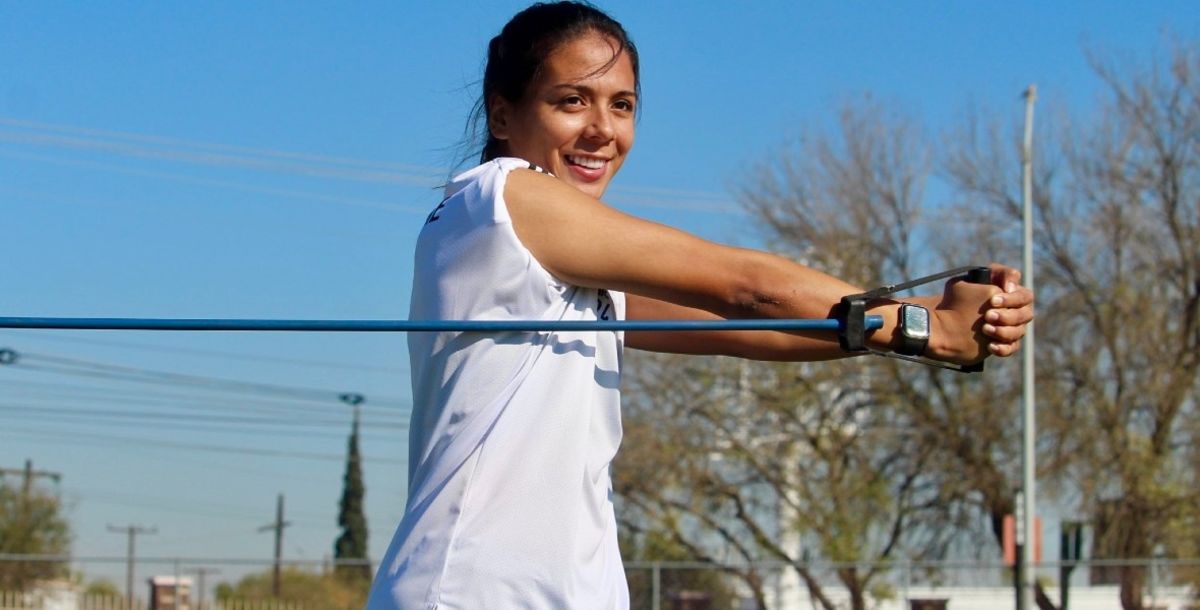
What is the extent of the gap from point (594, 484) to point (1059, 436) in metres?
25.3

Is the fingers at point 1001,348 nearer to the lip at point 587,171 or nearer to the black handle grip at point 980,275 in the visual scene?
the black handle grip at point 980,275

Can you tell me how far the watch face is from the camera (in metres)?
2.37

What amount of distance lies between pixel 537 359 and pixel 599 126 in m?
0.51

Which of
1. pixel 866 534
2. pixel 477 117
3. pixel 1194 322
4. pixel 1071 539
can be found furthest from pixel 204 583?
pixel 477 117

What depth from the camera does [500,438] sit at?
2279 millimetres

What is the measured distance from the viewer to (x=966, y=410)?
89.3 ft

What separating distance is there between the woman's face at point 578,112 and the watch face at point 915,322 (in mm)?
608

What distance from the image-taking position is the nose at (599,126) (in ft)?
8.79

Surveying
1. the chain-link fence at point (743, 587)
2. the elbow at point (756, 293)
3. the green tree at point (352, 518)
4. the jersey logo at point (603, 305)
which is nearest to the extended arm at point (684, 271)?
the elbow at point (756, 293)

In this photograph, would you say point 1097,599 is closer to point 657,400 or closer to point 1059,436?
point 1059,436

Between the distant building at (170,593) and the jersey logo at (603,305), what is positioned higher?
the jersey logo at (603,305)

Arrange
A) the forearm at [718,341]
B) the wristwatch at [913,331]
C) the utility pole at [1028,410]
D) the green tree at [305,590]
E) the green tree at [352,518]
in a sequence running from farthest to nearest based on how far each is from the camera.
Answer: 1. the green tree at [352,518]
2. the utility pole at [1028,410]
3. the green tree at [305,590]
4. the forearm at [718,341]
5. the wristwatch at [913,331]

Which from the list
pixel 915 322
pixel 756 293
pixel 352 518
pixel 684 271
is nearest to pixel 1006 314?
pixel 915 322

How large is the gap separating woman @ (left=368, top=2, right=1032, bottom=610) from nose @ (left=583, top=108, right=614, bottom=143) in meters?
0.23
